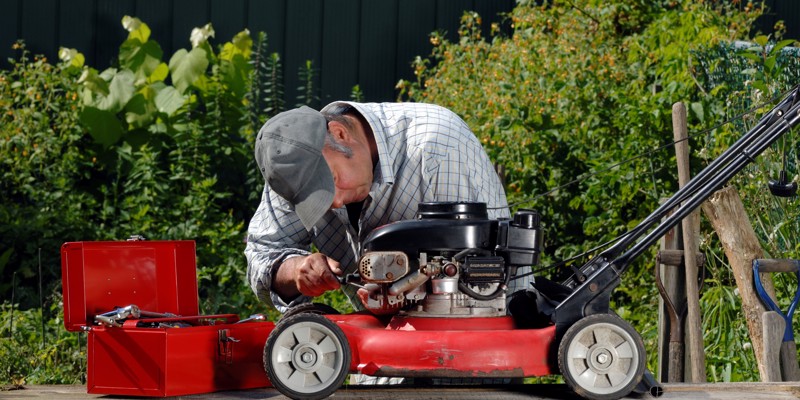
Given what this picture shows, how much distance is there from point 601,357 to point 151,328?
→ 0.84m

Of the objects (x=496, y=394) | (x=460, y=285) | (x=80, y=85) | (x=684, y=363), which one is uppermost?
(x=80, y=85)

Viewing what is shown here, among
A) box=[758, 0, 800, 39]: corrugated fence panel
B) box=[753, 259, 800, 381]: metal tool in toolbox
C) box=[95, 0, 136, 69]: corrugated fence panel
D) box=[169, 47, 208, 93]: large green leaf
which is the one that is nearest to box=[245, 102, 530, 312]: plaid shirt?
box=[753, 259, 800, 381]: metal tool in toolbox

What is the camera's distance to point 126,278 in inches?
88.7

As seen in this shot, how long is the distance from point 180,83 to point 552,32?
2.31 meters

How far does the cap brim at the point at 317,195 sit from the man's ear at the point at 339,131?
177 millimetres

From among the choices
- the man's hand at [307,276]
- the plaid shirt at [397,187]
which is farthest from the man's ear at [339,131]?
the man's hand at [307,276]

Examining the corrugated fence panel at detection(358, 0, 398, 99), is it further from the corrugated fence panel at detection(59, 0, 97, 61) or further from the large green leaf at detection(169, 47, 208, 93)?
the corrugated fence panel at detection(59, 0, 97, 61)

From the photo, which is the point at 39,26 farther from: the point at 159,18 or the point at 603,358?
the point at 603,358

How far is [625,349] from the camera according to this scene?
1.98 metres

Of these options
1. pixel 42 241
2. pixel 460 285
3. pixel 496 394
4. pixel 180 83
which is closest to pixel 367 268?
pixel 460 285

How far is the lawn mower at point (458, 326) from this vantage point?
1.97 m

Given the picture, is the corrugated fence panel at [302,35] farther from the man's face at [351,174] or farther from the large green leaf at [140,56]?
the man's face at [351,174]

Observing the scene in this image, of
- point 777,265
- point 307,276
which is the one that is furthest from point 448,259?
point 777,265

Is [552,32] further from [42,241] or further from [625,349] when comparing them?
[625,349]
